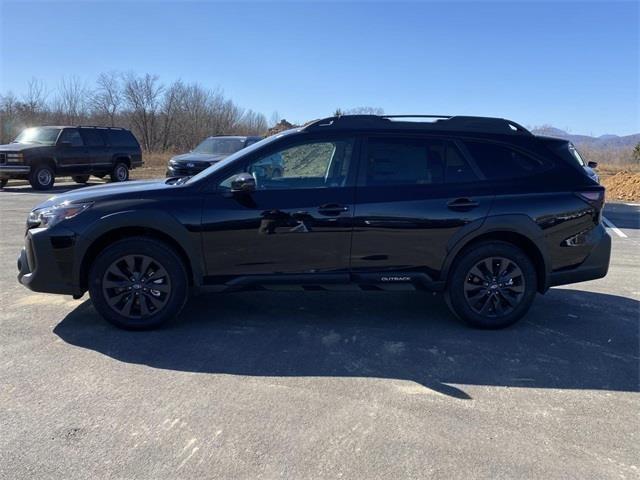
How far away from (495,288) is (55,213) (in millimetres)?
3936

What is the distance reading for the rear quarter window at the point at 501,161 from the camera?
4938mm

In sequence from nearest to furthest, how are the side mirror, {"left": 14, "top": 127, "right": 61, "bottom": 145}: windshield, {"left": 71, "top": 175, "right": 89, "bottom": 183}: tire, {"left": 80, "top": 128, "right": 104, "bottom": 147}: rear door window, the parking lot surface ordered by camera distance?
the parking lot surface < the side mirror < {"left": 14, "top": 127, "right": 61, "bottom": 145}: windshield < {"left": 80, "top": 128, "right": 104, "bottom": 147}: rear door window < {"left": 71, "top": 175, "right": 89, "bottom": 183}: tire

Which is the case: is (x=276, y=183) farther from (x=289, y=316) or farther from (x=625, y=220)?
(x=625, y=220)

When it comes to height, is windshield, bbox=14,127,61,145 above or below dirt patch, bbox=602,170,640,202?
above

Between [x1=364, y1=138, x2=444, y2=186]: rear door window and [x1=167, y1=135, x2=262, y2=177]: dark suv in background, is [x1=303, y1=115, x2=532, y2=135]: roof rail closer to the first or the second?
[x1=364, y1=138, x2=444, y2=186]: rear door window

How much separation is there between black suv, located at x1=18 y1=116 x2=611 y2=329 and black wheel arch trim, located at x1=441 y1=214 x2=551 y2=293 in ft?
0.04

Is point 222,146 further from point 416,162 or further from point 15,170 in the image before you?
point 416,162

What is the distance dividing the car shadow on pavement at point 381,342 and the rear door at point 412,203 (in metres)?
0.62

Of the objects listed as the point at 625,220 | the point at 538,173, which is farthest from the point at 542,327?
the point at 625,220

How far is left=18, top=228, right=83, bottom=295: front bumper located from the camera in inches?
181

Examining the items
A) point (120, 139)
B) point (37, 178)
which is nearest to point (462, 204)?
point (37, 178)

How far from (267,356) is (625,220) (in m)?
12.0

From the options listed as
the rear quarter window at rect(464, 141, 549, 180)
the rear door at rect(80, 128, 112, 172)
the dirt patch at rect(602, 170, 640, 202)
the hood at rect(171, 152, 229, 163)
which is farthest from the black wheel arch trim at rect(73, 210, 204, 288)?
the dirt patch at rect(602, 170, 640, 202)

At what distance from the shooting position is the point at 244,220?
4652 mm
